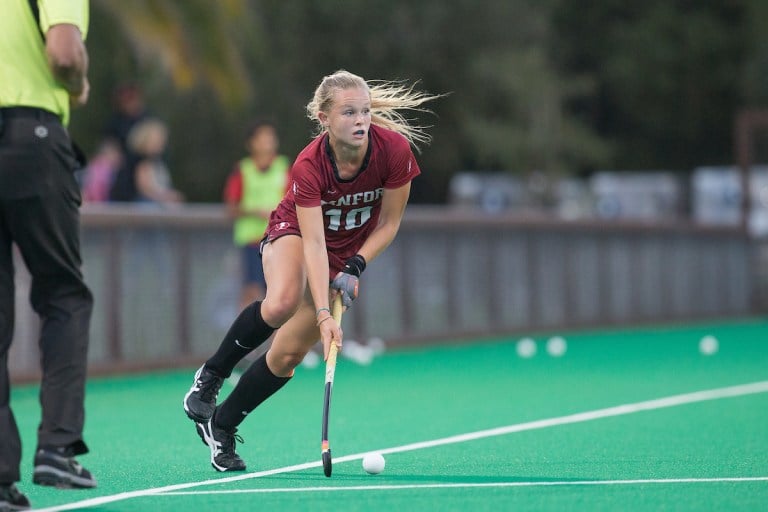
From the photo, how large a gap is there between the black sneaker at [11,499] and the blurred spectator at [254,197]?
24.6ft

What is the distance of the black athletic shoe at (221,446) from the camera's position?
7.37 m

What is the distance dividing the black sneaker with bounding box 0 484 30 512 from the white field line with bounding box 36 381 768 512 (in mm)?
90

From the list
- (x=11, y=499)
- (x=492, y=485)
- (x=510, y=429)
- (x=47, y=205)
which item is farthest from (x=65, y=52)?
(x=510, y=429)

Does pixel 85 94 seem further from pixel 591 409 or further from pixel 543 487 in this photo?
pixel 591 409

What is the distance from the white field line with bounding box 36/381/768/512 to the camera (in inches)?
254

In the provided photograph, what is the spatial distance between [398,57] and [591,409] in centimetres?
2471

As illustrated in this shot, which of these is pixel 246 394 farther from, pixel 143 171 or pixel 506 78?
pixel 506 78

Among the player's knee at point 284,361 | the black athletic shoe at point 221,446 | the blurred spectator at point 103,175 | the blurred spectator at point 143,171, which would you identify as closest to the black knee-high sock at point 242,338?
the player's knee at point 284,361

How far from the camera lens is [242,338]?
7.44 meters

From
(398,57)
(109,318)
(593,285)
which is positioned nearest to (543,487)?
(109,318)

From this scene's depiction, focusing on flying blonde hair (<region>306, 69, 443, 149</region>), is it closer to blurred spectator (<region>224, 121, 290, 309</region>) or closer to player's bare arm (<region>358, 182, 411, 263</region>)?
player's bare arm (<region>358, 182, 411, 263</region>)

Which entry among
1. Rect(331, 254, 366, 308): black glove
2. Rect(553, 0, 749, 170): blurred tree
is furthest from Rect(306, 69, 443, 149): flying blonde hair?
Rect(553, 0, 749, 170): blurred tree

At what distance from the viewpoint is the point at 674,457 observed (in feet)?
25.0

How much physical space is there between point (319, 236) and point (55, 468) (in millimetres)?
1722
